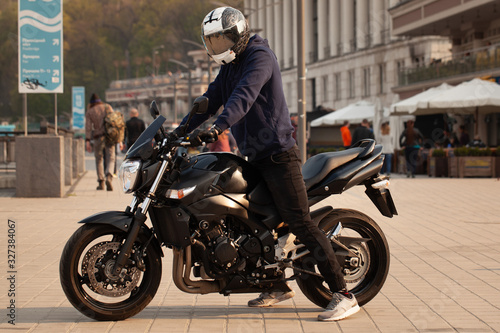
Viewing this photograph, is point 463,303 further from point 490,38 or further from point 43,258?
point 490,38

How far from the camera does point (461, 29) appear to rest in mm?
42188

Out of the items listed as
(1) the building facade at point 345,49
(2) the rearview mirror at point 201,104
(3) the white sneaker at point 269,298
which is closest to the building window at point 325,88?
(1) the building facade at point 345,49

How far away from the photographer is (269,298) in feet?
19.7

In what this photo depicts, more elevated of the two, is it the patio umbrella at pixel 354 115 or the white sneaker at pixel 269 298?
the patio umbrella at pixel 354 115

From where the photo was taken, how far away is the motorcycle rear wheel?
5.77 m

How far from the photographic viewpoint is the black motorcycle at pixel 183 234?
5.23 meters

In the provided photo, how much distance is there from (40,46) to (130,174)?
39.3 ft

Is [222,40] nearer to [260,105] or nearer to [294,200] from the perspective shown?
[260,105]

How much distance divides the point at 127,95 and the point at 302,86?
10618 cm

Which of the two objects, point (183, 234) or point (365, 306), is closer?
point (183, 234)

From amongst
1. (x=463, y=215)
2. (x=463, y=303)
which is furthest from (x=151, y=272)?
(x=463, y=215)

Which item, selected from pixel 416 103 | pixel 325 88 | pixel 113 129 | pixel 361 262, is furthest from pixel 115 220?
pixel 325 88

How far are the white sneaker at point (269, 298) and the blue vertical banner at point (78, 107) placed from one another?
39.7 metres

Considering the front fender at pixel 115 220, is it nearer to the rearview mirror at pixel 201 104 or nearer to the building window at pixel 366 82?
the rearview mirror at pixel 201 104
